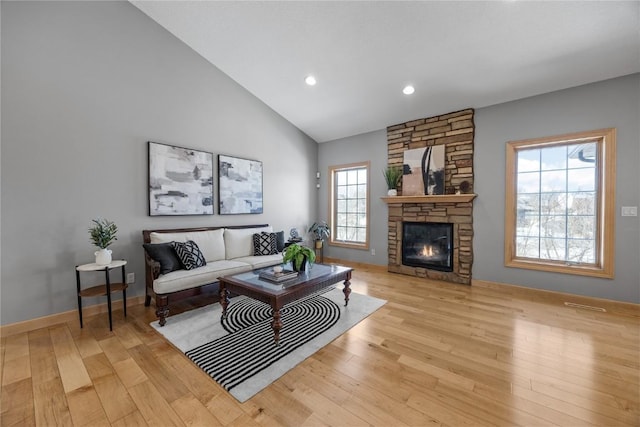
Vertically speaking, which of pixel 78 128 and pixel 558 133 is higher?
pixel 558 133

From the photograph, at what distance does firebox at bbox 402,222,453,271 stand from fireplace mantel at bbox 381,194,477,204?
41 centimetres

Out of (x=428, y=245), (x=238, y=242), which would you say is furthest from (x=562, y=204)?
(x=238, y=242)

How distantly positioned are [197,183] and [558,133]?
5001 mm

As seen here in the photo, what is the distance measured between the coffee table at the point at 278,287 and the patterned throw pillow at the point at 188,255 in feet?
1.93

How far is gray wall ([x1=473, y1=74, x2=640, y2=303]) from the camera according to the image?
9.82 ft

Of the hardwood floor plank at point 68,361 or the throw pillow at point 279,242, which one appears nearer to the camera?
the hardwood floor plank at point 68,361

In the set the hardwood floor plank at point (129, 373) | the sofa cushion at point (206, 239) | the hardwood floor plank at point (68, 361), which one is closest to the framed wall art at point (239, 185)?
the sofa cushion at point (206, 239)

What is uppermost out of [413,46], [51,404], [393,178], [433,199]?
[413,46]

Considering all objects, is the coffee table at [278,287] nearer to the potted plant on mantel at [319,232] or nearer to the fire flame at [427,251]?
the fire flame at [427,251]

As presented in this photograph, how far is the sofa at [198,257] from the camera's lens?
9.02 feet

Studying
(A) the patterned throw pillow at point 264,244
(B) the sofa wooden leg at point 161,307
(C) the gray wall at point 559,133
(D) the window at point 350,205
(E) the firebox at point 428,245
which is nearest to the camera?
(B) the sofa wooden leg at point 161,307

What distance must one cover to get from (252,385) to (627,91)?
4960mm

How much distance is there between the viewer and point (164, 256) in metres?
2.94

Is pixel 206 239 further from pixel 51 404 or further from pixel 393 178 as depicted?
pixel 393 178
